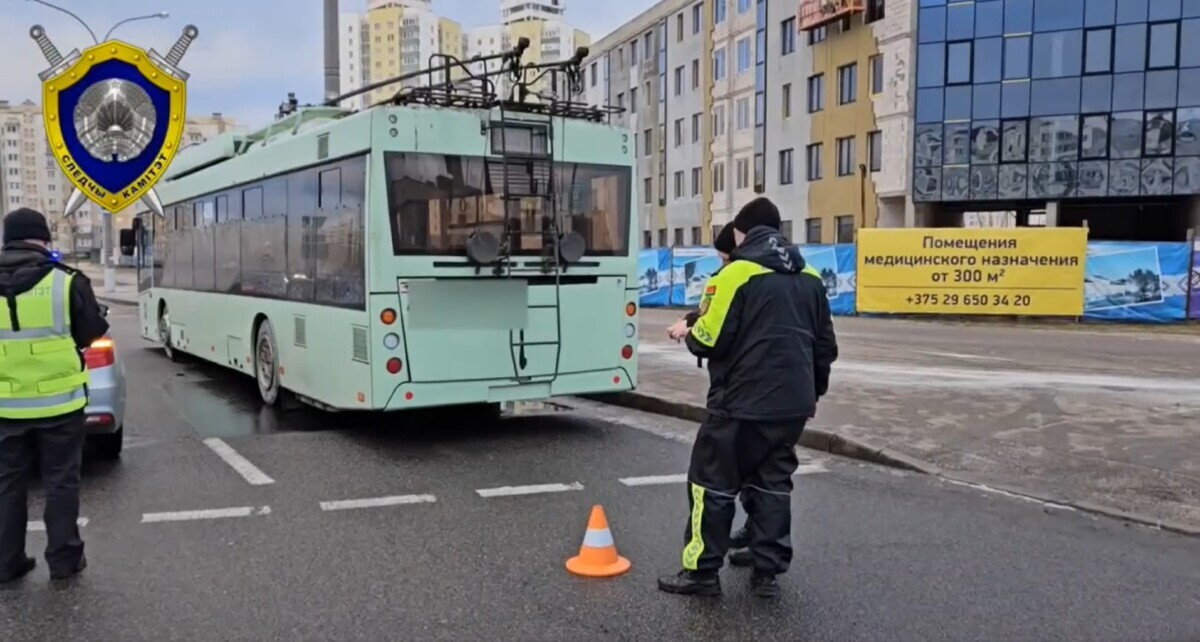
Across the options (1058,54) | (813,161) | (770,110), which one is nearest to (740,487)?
(1058,54)

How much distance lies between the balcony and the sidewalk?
2528cm

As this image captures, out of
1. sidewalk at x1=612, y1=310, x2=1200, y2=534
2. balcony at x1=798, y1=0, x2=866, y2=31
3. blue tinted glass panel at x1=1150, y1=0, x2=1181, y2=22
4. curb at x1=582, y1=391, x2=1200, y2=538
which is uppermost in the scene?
balcony at x1=798, y1=0, x2=866, y2=31

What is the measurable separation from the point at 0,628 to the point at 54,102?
30.8ft

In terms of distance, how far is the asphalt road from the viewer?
447 cm

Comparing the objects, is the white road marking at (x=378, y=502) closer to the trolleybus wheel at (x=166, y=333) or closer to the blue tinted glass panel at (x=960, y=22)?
the trolleybus wheel at (x=166, y=333)

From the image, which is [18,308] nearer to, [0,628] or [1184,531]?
[0,628]

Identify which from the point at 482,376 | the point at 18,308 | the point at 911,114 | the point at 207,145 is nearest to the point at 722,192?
the point at 911,114

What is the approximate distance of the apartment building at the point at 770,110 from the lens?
3891 cm

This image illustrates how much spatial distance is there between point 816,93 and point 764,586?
1577 inches

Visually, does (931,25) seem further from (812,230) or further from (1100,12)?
(812,230)

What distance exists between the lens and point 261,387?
1093 centimetres

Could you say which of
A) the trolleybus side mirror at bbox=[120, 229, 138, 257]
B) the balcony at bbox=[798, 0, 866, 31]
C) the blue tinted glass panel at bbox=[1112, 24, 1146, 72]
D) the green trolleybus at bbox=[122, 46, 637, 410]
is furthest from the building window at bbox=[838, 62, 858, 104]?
the green trolleybus at bbox=[122, 46, 637, 410]

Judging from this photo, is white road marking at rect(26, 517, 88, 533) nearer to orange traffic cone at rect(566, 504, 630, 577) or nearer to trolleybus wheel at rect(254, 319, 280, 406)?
orange traffic cone at rect(566, 504, 630, 577)

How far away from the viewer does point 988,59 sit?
36.5m
